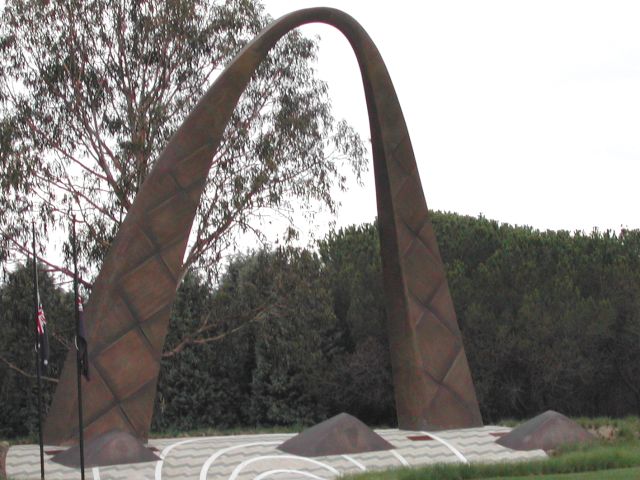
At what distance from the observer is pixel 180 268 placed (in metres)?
17.8

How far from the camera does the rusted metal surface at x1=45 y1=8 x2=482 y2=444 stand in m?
16.2

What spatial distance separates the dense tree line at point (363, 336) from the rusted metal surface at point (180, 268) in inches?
216

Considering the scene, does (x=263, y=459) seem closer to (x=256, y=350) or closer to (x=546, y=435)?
(x=546, y=435)

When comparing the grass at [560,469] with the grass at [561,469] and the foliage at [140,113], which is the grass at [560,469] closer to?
the grass at [561,469]

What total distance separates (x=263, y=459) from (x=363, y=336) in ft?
34.7

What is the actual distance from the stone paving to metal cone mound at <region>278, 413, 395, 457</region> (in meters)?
0.16

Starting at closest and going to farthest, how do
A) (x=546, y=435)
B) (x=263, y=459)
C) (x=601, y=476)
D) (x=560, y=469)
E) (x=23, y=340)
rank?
(x=601, y=476), (x=560, y=469), (x=263, y=459), (x=546, y=435), (x=23, y=340)

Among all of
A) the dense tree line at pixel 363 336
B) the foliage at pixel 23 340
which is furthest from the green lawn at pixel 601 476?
the foliage at pixel 23 340

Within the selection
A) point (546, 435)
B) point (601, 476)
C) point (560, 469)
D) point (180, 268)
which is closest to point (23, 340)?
point (180, 268)

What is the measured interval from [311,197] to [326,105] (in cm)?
231

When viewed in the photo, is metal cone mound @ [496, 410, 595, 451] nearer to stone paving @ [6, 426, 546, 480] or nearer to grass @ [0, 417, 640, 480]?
stone paving @ [6, 426, 546, 480]

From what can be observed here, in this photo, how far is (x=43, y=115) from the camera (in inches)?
904

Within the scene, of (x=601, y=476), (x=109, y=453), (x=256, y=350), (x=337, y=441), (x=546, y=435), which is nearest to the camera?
(x=601, y=476)

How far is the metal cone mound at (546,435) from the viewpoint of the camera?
16016 millimetres
